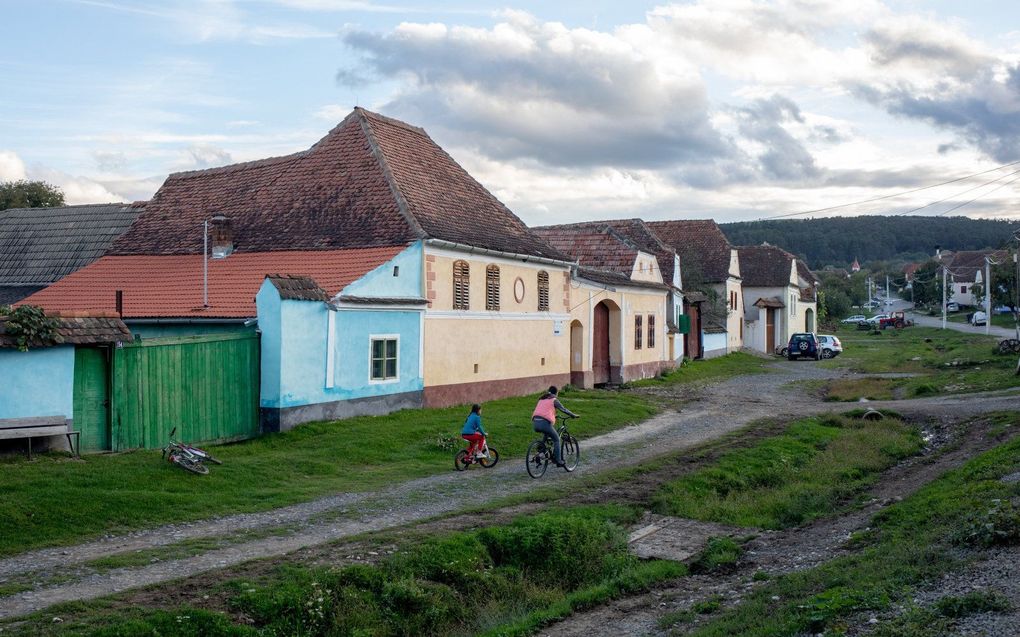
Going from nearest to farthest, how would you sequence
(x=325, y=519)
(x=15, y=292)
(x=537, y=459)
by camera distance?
(x=325, y=519) < (x=537, y=459) < (x=15, y=292)

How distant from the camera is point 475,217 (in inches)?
1021

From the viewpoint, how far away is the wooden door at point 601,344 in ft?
104

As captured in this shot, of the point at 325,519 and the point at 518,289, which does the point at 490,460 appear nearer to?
the point at 325,519

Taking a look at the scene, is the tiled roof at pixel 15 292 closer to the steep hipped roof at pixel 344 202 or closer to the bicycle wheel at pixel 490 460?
the steep hipped roof at pixel 344 202

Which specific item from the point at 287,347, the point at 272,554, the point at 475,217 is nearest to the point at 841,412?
the point at 475,217

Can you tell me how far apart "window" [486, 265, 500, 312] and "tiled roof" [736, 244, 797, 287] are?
117 ft

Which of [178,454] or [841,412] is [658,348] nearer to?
[841,412]

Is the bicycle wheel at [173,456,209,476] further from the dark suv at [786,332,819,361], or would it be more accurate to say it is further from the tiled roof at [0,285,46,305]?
the dark suv at [786,332,819,361]

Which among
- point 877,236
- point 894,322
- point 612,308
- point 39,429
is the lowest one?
point 39,429

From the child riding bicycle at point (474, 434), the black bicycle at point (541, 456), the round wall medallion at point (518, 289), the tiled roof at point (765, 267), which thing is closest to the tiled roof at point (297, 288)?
the child riding bicycle at point (474, 434)

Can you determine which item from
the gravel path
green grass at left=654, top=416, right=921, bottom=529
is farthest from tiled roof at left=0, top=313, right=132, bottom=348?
green grass at left=654, top=416, right=921, bottom=529

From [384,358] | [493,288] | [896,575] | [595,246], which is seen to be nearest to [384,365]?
[384,358]

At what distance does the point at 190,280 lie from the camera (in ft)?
75.2

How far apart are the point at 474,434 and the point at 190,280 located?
10.5 meters
